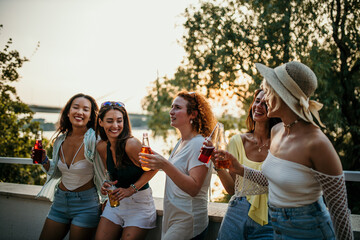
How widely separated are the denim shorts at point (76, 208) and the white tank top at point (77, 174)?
89 millimetres

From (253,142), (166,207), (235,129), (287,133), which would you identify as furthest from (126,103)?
(235,129)

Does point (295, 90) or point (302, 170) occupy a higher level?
point (295, 90)

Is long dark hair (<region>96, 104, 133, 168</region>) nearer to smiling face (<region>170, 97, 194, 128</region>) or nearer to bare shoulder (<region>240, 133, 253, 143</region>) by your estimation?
smiling face (<region>170, 97, 194, 128</region>)

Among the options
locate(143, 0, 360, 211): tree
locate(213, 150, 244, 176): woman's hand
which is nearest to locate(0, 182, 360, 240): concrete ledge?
locate(213, 150, 244, 176): woman's hand

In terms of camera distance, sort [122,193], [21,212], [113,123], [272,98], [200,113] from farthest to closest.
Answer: [21,212] < [113,123] < [200,113] < [122,193] < [272,98]

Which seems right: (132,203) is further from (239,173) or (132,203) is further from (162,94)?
(162,94)

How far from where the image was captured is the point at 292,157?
1506mm

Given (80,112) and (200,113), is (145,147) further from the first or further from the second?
(80,112)

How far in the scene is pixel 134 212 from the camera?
248 cm

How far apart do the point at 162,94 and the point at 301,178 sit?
840 centimetres

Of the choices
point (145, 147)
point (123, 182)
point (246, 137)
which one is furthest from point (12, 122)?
point (246, 137)

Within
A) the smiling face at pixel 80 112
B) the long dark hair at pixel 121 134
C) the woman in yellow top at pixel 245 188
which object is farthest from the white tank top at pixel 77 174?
the woman in yellow top at pixel 245 188

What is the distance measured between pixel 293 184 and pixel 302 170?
91 millimetres

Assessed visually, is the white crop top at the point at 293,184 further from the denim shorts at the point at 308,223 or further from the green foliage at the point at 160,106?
the green foliage at the point at 160,106
